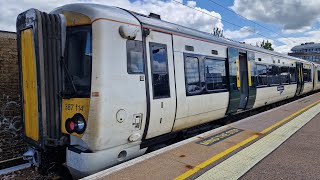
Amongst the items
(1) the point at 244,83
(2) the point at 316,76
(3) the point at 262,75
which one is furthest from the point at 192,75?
(2) the point at 316,76

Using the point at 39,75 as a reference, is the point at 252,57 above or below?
above

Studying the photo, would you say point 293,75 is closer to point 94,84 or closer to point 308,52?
point 94,84

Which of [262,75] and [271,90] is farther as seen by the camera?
[271,90]

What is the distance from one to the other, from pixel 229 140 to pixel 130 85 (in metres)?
2.81

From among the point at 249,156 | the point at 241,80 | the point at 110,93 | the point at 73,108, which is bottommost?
the point at 249,156

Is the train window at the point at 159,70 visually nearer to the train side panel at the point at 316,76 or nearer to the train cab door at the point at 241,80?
the train cab door at the point at 241,80

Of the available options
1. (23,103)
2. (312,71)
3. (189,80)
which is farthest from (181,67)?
(312,71)

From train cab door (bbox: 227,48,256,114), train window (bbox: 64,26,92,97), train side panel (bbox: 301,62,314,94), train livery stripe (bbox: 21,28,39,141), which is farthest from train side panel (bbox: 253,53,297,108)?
train livery stripe (bbox: 21,28,39,141)

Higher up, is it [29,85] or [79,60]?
[79,60]

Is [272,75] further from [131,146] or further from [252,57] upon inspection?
[131,146]

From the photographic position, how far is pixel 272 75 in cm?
1209

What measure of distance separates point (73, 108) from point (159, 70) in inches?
67.7

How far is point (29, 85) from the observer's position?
4684mm

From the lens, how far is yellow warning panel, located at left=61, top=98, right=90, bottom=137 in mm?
4327
